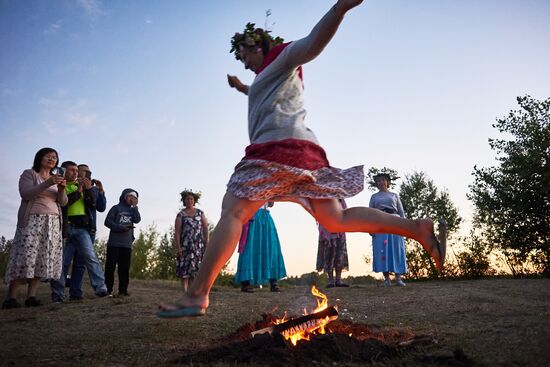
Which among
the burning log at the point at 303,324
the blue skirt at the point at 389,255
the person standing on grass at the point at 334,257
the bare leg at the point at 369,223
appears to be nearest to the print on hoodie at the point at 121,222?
the person standing on grass at the point at 334,257

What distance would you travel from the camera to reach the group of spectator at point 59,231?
545 cm

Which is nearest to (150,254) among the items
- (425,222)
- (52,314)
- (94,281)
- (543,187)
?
(94,281)

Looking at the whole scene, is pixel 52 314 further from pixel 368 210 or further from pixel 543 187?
pixel 543 187

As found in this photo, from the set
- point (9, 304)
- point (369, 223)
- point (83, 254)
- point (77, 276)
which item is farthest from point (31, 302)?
point (369, 223)

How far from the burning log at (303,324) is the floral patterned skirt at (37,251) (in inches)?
148

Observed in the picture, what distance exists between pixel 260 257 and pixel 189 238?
1418 millimetres

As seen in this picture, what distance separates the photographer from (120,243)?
6.88m

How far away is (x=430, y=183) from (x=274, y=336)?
51.4 feet

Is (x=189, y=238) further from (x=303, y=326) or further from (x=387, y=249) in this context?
(x=303, y=326)

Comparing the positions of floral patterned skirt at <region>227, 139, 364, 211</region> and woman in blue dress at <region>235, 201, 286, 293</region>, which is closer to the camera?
floral patterned skirt at <region>227, 139, 364, 211</region>

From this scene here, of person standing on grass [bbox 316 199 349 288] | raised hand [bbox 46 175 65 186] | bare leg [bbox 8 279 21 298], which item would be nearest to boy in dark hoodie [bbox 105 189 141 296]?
bare leg [bbox 8 279 21 298]

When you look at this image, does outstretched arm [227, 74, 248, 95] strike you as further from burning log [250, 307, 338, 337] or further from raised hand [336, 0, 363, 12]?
burning log [250, 307, 338, 337]

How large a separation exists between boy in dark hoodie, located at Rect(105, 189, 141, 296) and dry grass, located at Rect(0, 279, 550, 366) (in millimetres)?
1037

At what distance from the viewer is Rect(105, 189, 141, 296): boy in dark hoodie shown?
6.82m
